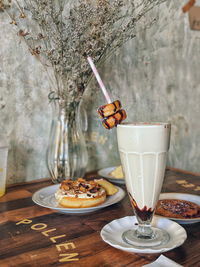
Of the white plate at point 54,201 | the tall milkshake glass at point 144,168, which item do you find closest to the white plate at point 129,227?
the tall milkshake glass at point 144,168

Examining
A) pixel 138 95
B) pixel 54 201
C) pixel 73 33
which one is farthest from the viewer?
pixel 138 95

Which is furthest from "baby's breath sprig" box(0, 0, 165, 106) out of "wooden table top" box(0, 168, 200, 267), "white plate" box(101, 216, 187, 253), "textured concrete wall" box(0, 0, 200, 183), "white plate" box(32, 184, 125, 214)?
"white plate" box(101, 216, 187, 253)

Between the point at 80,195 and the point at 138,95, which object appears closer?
the point at 80,195

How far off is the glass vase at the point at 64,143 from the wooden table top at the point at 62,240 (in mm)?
212

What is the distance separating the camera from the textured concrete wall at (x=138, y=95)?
1.43 meters

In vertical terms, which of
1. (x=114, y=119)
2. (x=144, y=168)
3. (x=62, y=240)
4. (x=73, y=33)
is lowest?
(x=62, y=240)

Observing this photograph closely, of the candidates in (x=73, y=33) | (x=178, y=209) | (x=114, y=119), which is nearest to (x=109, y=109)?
(x=114, y=119)

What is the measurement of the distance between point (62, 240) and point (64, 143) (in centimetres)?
56

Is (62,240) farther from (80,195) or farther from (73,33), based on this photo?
(73,33)

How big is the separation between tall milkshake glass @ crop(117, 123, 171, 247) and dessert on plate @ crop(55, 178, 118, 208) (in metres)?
0.21

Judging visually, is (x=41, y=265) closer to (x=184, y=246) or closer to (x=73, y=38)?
(x=184, y=246)

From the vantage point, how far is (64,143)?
1331mm

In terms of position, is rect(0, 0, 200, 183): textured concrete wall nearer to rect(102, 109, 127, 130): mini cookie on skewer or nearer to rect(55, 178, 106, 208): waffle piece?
rect(55, 178, 106, 208): waffle piece

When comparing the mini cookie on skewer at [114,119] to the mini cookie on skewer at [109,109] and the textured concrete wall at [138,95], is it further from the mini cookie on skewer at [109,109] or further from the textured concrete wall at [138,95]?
the textured concrete wall at [138,95]
